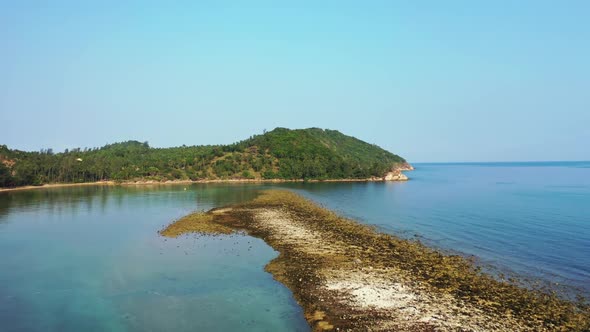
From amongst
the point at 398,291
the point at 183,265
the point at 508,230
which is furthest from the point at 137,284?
the point at 508,230

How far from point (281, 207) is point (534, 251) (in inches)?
1757

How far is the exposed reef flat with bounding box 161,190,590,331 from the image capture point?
20.5 m

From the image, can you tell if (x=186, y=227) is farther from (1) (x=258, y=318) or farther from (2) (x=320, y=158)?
(2) (x=320, y=158)

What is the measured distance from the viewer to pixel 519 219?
5691 centimetres

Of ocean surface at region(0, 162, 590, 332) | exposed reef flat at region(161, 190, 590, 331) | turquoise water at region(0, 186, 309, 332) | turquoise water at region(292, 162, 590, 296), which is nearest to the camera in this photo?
exposed reef flat at region(161, 190, 590, 331)

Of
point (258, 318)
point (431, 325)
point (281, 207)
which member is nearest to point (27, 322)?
point (258, 318)

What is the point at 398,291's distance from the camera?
2500cm

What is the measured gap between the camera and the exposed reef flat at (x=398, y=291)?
67.4 feet

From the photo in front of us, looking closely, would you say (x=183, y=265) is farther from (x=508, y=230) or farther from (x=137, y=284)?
(x=508, y=230)

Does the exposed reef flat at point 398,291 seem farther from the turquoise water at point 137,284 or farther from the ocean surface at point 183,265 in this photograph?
the turquoise water at point 137,284

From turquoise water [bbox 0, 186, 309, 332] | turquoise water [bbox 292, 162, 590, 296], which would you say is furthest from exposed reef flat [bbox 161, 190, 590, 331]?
turquoise water [bbox 292, 162, 590, 296]

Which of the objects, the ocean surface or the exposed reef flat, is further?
the ocean surface

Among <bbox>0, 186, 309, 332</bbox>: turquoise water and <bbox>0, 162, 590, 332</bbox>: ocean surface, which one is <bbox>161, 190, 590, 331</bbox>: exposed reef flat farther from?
<bbox>0, 186, 309, 332</bbox>: turquoise water

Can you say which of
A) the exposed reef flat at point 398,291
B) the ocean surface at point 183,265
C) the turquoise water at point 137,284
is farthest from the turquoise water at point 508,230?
the turquoise water at point 137,284
